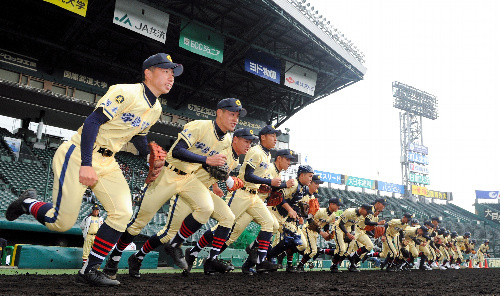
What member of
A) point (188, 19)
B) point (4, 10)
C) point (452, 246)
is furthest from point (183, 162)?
point (452, 246)

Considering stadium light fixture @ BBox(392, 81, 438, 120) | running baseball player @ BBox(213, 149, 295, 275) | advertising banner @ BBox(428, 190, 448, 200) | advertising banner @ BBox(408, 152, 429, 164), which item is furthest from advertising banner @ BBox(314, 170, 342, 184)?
running baseball player @ BBox(213, 149, 295, 275)

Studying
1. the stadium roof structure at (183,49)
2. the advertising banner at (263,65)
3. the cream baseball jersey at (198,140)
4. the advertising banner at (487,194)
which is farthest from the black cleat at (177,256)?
the advertising banner at (487,194)

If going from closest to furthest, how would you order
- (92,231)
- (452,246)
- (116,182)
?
(116,182), (92,231), (452,246)

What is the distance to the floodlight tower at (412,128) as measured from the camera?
126 ft

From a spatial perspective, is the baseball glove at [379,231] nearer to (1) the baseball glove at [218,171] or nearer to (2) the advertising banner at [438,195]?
(1) the baseball glove at [218,171]

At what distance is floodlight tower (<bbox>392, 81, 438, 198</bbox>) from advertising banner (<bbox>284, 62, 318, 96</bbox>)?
1993 centimetres

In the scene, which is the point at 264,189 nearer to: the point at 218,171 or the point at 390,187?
the point at 218,171

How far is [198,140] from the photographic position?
4996mm

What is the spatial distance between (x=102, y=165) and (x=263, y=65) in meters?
17.8

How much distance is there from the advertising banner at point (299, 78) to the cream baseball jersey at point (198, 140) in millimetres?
16445

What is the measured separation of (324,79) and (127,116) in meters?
21.8

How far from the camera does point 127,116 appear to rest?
372 centimetres

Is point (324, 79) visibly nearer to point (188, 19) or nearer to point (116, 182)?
point (188, 19)

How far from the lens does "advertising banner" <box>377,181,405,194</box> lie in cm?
3722
